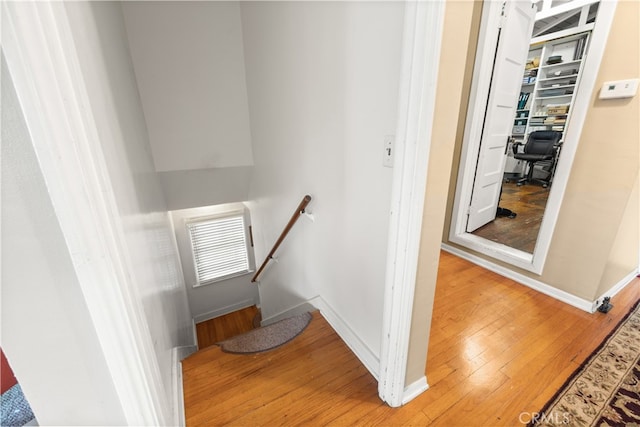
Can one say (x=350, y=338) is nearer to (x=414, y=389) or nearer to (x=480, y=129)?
(x=414, y=389)

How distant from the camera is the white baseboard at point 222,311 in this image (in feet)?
13.9

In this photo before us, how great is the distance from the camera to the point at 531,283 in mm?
2068

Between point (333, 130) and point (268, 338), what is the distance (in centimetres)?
131

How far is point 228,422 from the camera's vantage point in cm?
113

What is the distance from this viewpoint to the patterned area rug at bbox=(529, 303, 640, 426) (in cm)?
113

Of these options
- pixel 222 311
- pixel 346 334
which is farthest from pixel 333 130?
pixel 222 311

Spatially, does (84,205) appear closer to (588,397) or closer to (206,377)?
(206,377)

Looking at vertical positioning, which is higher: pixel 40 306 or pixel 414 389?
pixel 40 306

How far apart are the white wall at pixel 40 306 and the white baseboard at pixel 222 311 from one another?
13.0ft

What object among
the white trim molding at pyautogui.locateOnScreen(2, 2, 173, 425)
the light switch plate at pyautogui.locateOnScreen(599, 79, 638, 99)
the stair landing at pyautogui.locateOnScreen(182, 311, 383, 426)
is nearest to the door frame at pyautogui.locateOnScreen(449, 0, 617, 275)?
the light switch plate at pyautogui.locateOnScreen(599, 79, 638, 99)

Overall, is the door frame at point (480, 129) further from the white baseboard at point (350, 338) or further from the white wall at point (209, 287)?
the white wall at point (209, 287)

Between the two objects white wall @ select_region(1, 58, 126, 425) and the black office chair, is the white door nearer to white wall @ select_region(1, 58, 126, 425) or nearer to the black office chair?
the black office chair

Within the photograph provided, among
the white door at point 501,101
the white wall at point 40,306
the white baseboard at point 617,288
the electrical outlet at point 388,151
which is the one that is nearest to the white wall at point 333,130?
the electrical outlet at point 388,151

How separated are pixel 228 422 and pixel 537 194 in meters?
5.24
